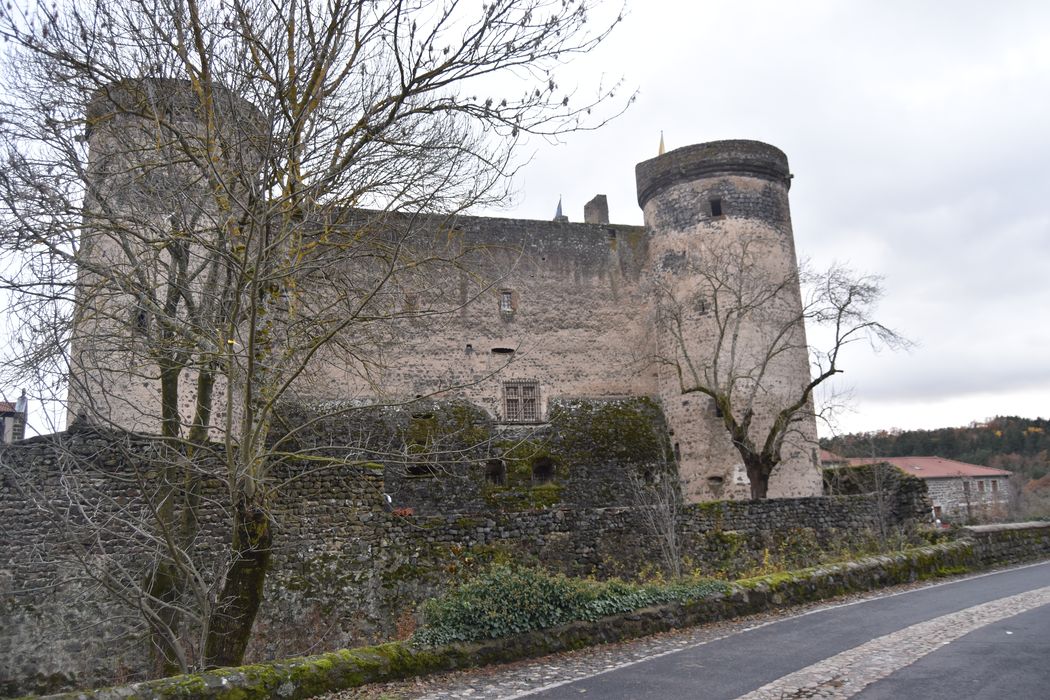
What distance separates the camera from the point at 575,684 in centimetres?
727

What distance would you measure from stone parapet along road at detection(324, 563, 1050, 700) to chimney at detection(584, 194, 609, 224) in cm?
1927

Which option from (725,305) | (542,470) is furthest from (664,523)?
(725,305)

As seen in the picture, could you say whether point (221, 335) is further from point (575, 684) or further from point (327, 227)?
point (575, 684)

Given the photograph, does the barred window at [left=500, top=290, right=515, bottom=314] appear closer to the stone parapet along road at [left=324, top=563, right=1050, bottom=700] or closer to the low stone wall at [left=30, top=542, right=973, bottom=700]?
the low stone wall at [left=30, top=542, right=973, bottom=700]

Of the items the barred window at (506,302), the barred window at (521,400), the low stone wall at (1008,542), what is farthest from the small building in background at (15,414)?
the low stone wall at (1008,542)

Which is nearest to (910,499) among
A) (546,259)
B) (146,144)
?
(546,259)

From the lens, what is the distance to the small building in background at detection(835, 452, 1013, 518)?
53.8 m

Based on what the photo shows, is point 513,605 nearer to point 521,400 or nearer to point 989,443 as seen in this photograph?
point 521,400

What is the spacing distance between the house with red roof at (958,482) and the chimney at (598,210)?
113 feet

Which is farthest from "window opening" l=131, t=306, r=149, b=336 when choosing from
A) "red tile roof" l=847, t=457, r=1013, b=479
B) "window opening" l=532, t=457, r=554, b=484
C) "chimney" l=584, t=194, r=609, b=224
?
"red tile roof" l=847, t=457, r=1013, b=479

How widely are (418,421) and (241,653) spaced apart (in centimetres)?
1215

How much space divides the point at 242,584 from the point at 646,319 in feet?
62.6

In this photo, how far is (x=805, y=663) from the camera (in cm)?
760

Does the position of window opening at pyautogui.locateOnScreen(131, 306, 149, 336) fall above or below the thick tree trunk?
above
